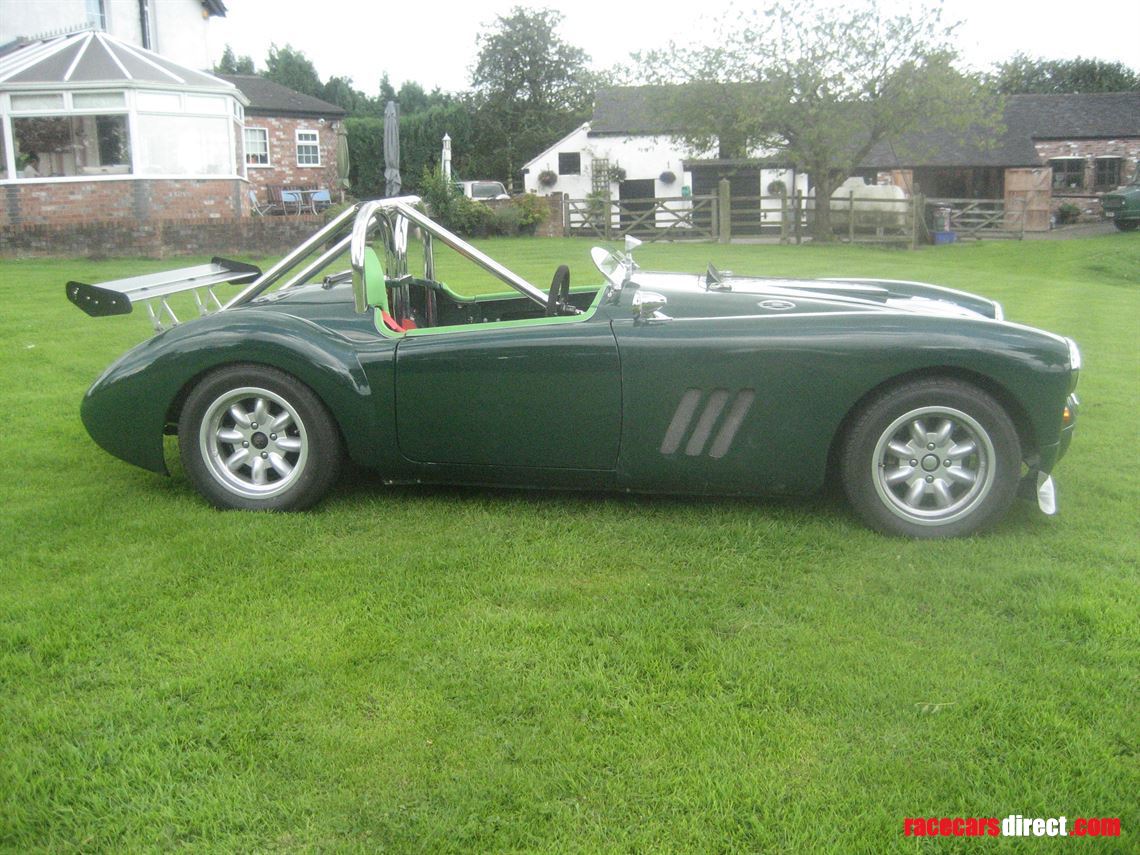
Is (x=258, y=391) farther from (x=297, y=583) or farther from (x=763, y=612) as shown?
(x=763, y=612)

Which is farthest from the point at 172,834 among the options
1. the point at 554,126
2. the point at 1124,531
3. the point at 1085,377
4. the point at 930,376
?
the point at 554,126

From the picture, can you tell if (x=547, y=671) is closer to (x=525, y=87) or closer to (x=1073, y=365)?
(x=1073, y=365)

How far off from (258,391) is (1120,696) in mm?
3342

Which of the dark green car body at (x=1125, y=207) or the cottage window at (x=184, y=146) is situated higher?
the cottage window at (x=184, y=146)

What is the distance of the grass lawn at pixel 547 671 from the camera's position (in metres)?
2.52

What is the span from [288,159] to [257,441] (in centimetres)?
3337

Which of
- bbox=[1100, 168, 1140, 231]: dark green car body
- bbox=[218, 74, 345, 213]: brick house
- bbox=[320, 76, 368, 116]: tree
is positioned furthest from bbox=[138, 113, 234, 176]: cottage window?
bbox=[320, 76, 368, 116]: tree

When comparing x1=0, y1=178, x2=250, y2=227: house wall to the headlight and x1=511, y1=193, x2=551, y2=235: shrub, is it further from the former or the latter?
the headlight

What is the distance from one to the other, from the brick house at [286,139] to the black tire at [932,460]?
104 feet

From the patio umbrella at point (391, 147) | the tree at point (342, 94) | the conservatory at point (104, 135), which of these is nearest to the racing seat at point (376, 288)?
the patio umbrella at point (391, 147)

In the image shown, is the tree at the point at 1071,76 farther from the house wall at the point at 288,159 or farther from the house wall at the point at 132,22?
the house wall at the point at 132,22

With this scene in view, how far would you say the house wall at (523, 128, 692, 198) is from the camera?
4238 centimetres

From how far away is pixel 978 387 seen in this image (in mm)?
4234

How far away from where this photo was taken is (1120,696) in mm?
3004
